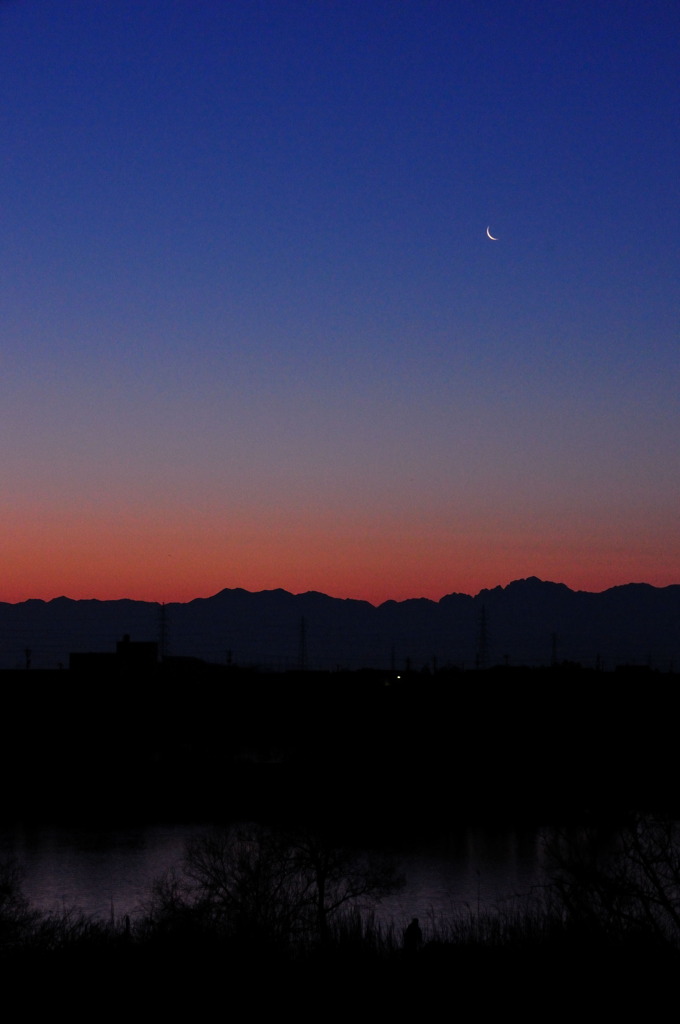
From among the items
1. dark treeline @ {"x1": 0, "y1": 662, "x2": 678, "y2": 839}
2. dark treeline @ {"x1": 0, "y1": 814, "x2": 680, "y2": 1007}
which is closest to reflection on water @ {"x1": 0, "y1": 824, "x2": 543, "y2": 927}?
dark treeline @ {"x1": 0, "y1": 662, "x2": 678, "y2": 839}

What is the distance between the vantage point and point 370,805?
51.1 meters

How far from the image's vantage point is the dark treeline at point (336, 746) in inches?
2035

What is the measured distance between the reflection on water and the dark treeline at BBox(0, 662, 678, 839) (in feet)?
10.8

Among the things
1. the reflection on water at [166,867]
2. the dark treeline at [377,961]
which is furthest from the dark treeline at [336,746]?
the dark treeline at [377,961]

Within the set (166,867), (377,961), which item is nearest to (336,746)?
(166,867)

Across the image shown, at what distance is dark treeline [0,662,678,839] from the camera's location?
170 feet

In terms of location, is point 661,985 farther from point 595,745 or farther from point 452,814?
point 595,745

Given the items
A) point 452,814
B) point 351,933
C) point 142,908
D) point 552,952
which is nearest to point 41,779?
point 452,814

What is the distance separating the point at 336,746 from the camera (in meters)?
61.4

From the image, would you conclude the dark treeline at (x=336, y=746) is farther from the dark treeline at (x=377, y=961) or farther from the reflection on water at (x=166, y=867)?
the dark treeline at (x=377, y=961)

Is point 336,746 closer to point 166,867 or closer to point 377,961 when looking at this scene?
point 166,867

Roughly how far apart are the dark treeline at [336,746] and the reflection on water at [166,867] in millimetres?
3293

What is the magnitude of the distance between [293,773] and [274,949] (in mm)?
37614

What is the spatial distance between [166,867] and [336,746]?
2372 centimetres
